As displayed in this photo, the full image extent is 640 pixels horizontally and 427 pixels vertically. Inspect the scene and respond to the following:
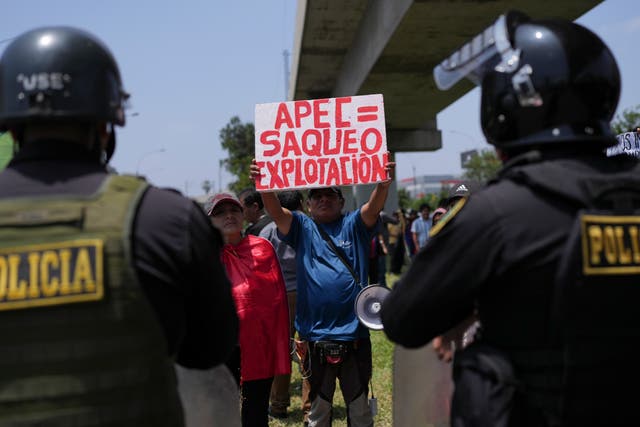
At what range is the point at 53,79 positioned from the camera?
1.93 metres

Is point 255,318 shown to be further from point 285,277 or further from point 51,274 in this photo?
point 51,274

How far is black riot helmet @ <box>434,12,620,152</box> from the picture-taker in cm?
197

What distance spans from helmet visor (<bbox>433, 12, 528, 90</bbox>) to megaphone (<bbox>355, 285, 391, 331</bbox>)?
166 cm

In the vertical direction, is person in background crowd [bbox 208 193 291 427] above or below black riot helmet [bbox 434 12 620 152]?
below

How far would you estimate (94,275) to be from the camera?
5.73ft

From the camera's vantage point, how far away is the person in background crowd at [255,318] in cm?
445

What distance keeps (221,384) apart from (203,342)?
1.26ft

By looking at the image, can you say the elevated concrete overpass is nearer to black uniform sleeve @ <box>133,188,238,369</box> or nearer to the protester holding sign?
the protester holding sign

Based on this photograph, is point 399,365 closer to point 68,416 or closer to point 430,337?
point 430,337

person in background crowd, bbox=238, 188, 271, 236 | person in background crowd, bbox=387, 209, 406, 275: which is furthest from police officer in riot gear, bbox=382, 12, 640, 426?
person in background crowd, bbox=387, 209, 406, 275

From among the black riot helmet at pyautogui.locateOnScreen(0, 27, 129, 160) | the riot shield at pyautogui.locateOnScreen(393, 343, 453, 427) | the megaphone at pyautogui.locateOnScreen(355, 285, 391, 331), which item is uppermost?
the black riot helmet at pyautogui.locateOnScreen(0, 27, 129, 160)

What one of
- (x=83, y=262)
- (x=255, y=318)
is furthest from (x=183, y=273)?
(x=255, y=318)

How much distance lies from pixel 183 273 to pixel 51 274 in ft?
1.14

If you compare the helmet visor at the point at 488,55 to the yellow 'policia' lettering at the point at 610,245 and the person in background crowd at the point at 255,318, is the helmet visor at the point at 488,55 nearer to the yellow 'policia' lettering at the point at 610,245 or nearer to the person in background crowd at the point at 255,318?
the yellow 'policia' lettering at the point at 610,245
